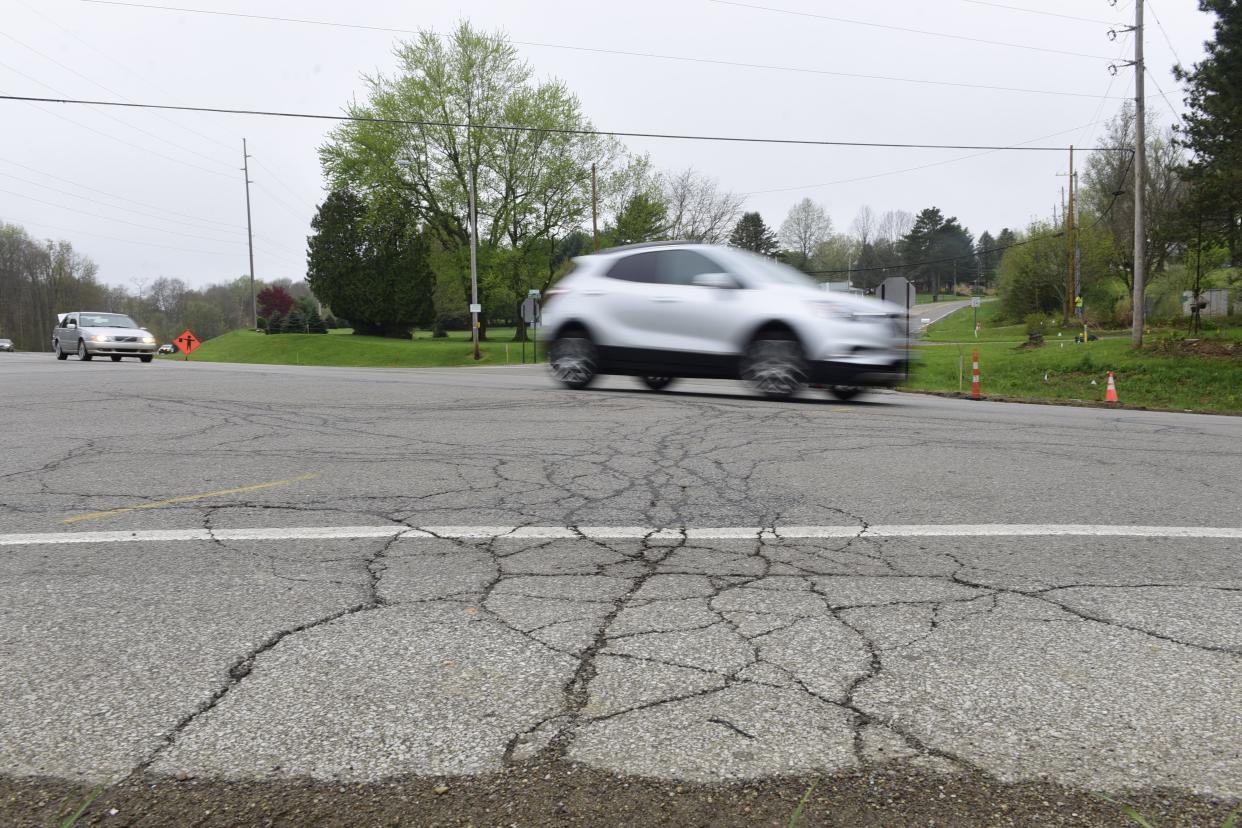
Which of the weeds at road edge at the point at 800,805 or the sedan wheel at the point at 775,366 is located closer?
the weeds at road edge at the point at 800,805

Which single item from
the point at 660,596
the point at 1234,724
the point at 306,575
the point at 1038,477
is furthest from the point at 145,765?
the point at 1038,477

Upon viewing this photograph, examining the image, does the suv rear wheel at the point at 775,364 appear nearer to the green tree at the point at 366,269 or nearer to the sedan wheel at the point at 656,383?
the sedan wheel at the point at 656,383

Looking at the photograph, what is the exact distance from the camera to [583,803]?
2.14 m

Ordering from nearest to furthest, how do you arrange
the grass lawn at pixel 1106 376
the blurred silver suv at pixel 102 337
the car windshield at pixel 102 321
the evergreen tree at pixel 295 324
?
the grass lawn at pixel 1106 376
the blurred silver suv at pixel 102 337
the car windshield at pixel 102 321
the evergreen tree at pixel 295 324

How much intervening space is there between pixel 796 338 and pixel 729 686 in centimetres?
823

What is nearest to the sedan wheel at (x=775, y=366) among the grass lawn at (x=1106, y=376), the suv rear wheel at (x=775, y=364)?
the suv rear wheel at (x=775, y=364)

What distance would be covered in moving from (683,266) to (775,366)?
72.0 inches

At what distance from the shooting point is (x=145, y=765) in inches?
91.0

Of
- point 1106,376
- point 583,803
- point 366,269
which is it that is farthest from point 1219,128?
point 366,269

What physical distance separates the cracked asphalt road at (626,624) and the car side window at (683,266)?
457cm

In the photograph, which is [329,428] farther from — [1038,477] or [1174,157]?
[1174,157]

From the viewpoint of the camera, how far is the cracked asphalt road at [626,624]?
7.80 ft

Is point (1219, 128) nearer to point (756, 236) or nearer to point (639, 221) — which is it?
point (639, 221)

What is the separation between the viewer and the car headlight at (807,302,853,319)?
10211mm
